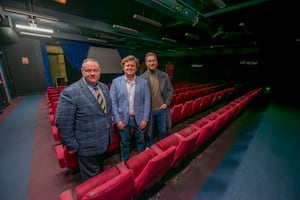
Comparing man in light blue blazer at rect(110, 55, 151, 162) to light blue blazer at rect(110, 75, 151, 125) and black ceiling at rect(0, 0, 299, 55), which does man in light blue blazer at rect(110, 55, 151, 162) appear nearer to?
light blue blazer at rect(110, 75, 151, 125)

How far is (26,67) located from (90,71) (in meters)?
9.21

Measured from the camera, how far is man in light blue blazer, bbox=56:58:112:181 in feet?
3.59

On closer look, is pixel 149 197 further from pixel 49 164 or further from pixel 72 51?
pixel 72 51

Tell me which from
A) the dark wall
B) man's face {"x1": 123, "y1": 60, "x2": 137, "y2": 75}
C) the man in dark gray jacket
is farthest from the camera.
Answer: the dark wall

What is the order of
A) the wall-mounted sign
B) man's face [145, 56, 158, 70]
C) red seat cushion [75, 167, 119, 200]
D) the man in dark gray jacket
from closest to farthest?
red seat cushion [75, 167, 119, 200] → man's face [145, 56, 158, 70] → the man in dark gray jacket → the wall-mounted sign

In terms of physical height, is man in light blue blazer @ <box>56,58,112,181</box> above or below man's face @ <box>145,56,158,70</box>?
below

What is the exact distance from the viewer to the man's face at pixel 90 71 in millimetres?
1188

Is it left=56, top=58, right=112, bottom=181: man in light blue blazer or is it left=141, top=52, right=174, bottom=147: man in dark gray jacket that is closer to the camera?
left=56, top=58, right=112, bottom=181: man in light blue blazer

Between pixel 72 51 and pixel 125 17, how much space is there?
548cm

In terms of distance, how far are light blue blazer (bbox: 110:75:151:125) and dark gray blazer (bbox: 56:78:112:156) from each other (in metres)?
0.38

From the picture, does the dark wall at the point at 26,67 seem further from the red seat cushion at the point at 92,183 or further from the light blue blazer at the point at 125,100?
the red seat cushion at the point at 92,183

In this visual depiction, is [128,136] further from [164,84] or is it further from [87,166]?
[164,84]

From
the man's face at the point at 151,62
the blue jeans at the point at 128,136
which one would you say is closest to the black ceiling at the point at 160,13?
the man's face at the point at 151,62

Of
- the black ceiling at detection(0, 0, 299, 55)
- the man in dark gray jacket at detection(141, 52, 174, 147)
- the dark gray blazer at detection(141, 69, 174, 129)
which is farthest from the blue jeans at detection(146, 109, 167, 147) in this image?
the black ceiling at detection(0, 0, 299, 55)
